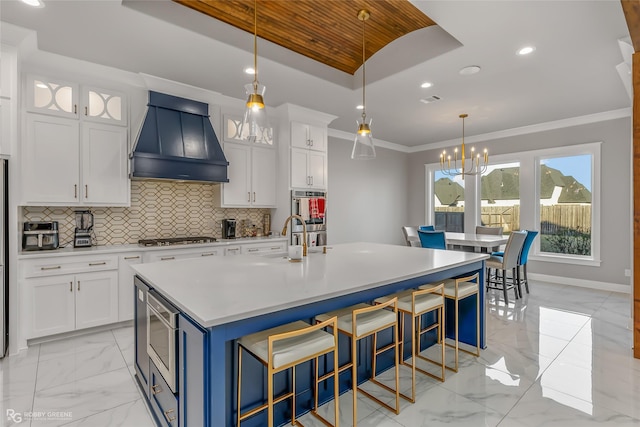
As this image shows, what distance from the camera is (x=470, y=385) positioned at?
2.33m

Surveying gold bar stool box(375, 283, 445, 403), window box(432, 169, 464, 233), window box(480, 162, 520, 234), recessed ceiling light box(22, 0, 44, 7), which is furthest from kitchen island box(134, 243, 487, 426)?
window box(432, 169, 464, 233)

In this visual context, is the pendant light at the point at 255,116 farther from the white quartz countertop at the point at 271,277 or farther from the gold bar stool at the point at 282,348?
the gold bar stool at the point at 282,348

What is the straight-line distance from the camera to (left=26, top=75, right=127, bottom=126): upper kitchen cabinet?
123 inches

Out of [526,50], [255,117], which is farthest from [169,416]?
[526,50]

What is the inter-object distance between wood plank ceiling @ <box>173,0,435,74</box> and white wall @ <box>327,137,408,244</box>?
8.65 ft

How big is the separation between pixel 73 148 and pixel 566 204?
708 centimetres

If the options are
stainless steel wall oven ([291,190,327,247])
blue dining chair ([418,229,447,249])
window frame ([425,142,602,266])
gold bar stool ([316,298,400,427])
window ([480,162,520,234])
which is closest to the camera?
gold bar stool ([316,298,400,427])

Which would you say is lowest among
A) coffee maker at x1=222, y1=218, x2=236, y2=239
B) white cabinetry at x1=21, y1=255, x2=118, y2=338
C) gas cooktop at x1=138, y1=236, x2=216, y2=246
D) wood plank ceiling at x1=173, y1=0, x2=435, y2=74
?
white cabinetry at x1=21, y1=255, x2=118, y2=338

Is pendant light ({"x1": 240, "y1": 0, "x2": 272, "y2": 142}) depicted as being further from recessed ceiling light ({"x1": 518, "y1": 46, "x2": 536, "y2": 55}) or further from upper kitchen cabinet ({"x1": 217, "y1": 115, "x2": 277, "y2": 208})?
recessed ceiling light ({"x1": 518, "y1": 46, "x2": 536, "y2": 55})

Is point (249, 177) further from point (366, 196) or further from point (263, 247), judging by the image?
point (366, 196)

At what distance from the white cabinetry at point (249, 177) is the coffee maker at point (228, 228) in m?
0.25

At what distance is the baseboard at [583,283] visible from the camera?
4.85 m

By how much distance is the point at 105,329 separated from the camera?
134 inches

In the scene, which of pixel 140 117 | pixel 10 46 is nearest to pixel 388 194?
pixel 140 117
